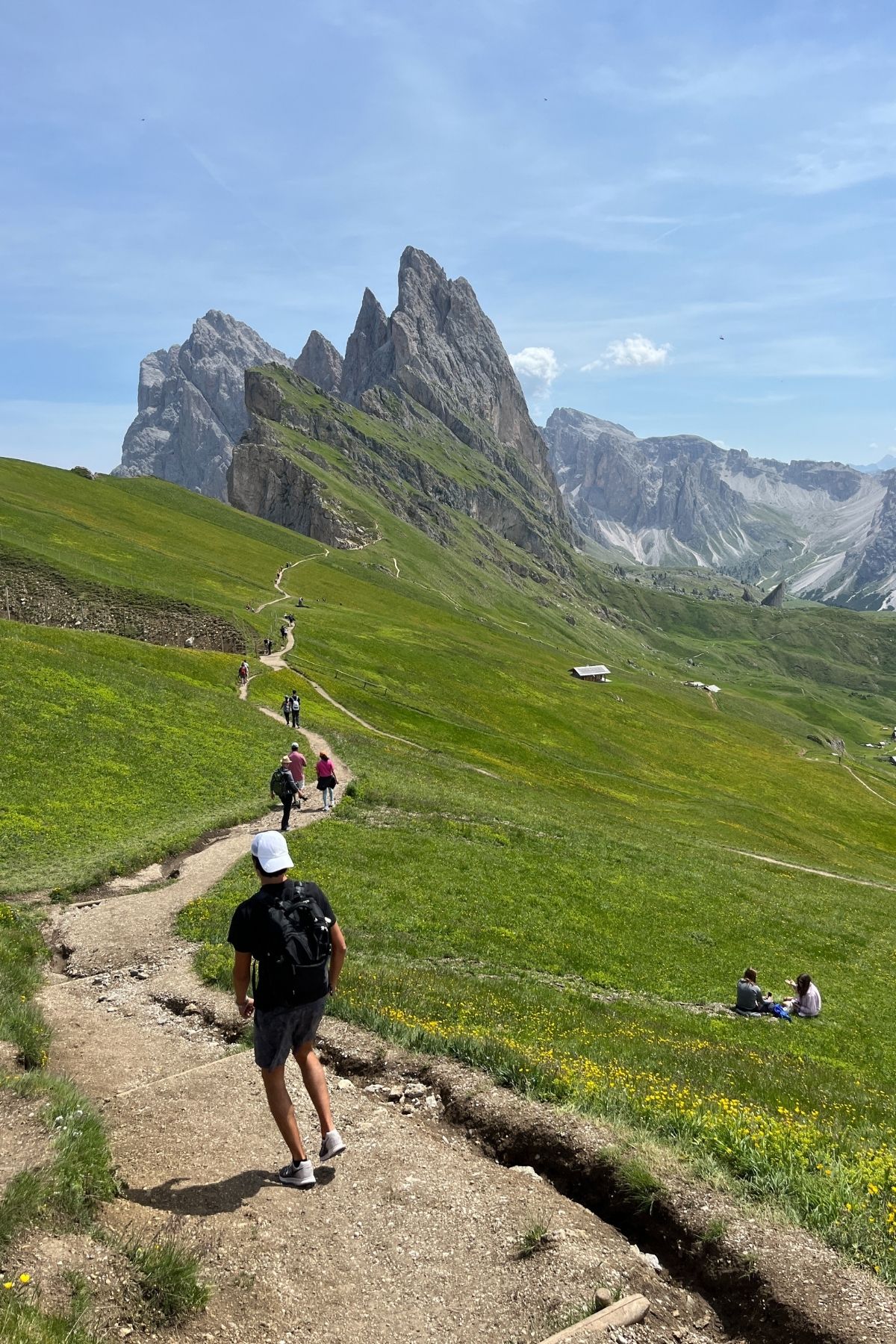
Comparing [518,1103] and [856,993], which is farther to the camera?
[856,993]

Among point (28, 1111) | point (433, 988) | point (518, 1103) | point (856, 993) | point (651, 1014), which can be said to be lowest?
point (856, 993)

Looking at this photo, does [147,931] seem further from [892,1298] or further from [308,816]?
[892,1298]

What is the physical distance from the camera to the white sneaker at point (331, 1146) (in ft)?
31.9

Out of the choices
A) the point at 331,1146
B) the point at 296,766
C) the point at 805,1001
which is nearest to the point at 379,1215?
the point at 331,1146

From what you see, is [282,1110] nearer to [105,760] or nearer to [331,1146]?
[331,1146]

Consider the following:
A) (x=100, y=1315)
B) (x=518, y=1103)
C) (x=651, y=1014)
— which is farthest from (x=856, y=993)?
(x=100, y=1315)

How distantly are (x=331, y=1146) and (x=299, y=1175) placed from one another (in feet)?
1.74

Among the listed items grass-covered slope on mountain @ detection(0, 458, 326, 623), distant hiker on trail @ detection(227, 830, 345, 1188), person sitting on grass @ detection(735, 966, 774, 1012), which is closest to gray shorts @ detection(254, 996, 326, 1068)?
distant hiker on trail @ detection(227, 830, 345, 1188)

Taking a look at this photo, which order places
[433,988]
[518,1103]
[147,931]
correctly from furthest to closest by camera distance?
[147,931], [433,988], [518,1103]

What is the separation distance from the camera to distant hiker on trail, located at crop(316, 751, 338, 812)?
1428 inches

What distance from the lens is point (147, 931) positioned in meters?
20.8

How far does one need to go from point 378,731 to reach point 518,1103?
50.6 meters

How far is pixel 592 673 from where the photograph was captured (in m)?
151

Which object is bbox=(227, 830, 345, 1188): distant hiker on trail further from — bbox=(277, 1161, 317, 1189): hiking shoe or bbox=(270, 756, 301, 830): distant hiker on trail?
bbox=(270, 756, 301, 830): distant hiker on trail
